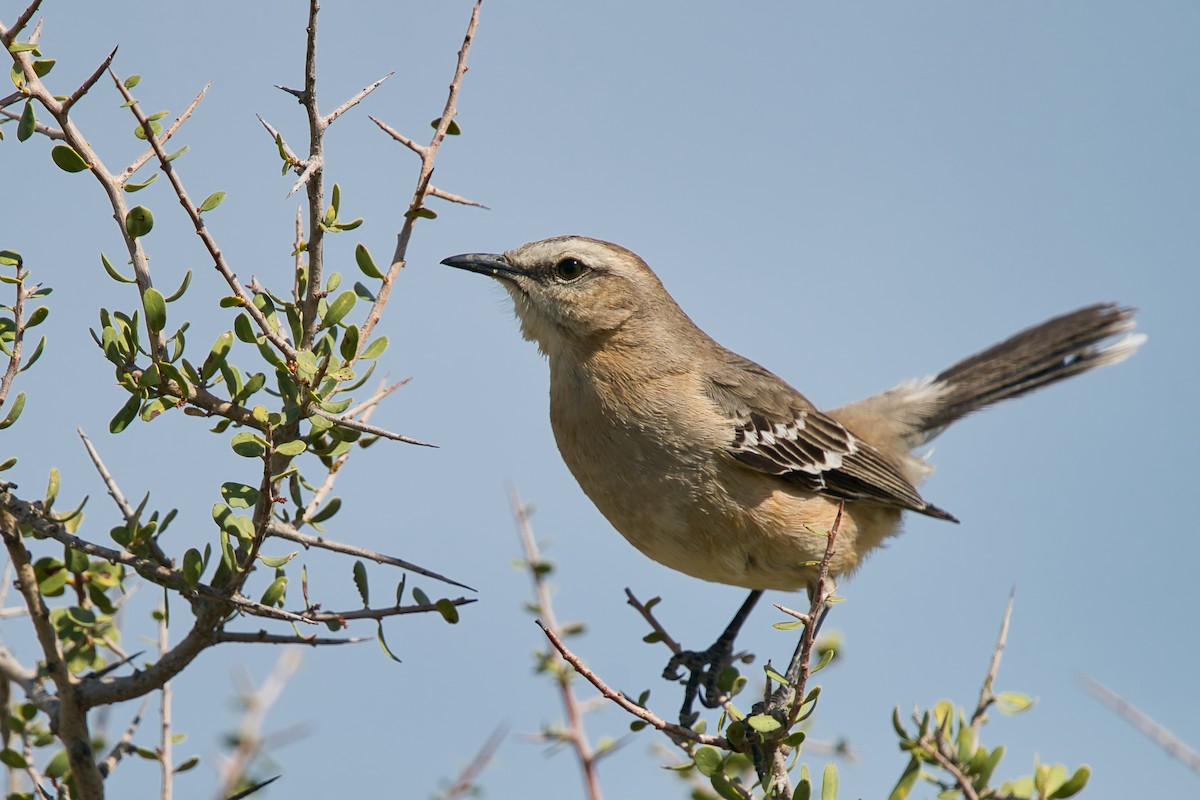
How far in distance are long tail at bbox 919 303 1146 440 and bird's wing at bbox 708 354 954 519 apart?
1959 millimetres

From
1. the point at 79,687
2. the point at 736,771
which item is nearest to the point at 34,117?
the point at 79,687

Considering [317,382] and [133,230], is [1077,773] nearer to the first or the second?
[317,382]

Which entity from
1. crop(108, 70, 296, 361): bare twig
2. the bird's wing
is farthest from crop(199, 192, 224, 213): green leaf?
the bird's wing

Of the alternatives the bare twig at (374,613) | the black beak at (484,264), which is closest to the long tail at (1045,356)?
the black beak at (484,264)

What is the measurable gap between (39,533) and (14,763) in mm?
788

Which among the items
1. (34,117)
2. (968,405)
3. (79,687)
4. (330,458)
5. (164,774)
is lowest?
(164,774)

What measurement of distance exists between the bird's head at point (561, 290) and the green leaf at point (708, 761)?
2970 millimetres

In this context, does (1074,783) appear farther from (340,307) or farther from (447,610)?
(340,307)

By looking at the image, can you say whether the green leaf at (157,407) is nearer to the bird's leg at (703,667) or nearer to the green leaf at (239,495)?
the green leaf at (239,495)

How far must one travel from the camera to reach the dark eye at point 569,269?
19.3 feet

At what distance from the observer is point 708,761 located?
10.6 ft

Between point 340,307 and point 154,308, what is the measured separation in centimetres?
49

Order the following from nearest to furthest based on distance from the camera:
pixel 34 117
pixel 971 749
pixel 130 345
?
pixel 34 117
pixel 130 345
pixel 971 749

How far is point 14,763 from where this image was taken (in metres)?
3.34
